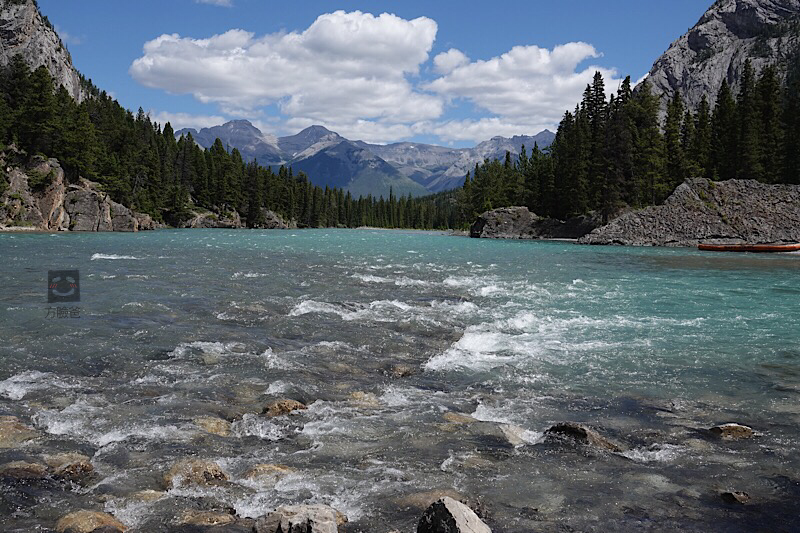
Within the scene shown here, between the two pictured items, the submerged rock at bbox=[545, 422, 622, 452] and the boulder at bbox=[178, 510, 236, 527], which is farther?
the submerged rock at bbox=[545, 422, 622, 452]

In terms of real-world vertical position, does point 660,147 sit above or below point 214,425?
above

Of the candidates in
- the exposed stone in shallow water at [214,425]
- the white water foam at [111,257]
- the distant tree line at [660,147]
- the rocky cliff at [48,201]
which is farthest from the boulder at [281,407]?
the distant tree line at [660,147]

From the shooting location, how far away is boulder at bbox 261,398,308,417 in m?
9.71

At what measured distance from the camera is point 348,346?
14.9 meters

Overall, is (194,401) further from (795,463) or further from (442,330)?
(795,463)

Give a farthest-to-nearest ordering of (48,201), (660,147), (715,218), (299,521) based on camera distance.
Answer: (660,147), (48,201), (715,218), (299,521)

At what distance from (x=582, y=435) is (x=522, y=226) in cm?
9400

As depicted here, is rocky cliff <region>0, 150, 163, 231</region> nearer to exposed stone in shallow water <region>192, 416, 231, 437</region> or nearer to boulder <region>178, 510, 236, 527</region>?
exposed stone in shallow water <region>192, 416, 231, 437</region>

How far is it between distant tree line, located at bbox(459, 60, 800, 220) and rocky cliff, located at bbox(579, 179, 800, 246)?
950cm

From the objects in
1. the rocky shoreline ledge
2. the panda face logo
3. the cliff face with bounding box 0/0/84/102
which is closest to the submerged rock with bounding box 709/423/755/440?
the panda face logo

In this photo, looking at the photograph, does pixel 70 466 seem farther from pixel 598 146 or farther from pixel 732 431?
pixel 598 146

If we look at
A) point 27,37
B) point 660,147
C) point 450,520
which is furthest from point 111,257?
point 27,37

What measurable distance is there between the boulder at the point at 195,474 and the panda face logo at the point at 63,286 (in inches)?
644

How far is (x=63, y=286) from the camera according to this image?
79.6 feet
